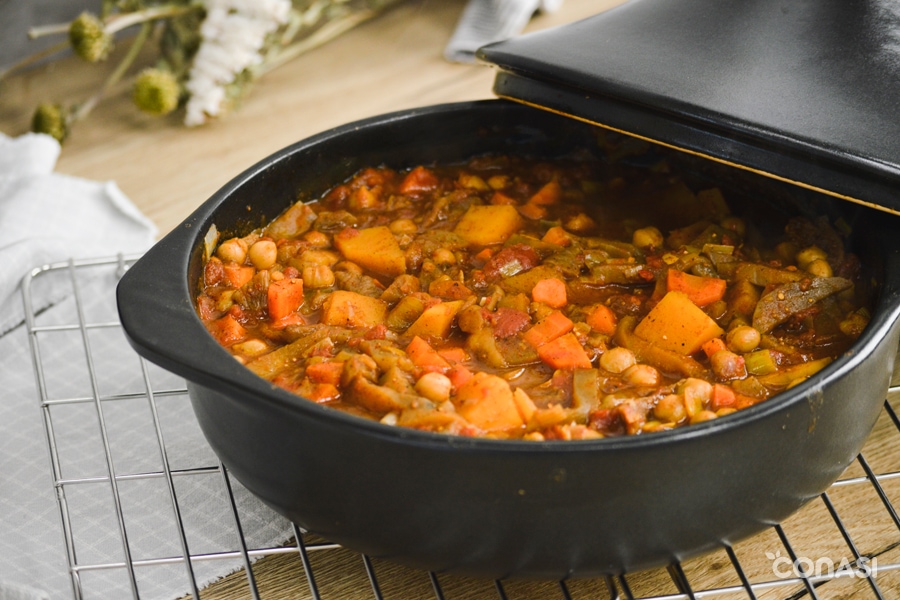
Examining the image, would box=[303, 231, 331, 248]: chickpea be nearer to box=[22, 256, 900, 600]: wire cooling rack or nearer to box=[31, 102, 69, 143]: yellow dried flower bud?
box=[22, 256, 900, 600]: wire cooling rack

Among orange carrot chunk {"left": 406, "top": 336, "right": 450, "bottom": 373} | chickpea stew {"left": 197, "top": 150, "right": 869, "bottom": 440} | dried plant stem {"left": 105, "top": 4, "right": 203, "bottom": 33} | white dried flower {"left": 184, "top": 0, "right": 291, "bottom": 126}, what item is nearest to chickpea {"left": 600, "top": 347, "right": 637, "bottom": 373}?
chickpea stew {"left": 197, "top": 150, "right": 869, "bottom": 440}

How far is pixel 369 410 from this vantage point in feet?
6.04

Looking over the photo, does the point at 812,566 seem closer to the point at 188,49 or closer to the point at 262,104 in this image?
the point at 262,104

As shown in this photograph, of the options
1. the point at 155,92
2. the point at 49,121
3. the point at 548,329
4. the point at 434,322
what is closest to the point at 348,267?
the point at 434,322

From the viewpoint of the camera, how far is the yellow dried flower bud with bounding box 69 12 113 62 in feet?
11.5

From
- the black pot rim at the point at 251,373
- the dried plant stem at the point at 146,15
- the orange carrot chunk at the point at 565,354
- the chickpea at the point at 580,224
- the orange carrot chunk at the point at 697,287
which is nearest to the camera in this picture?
the black pot rim at the point at 251,373

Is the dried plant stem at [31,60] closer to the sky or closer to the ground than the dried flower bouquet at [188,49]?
closer to the ground

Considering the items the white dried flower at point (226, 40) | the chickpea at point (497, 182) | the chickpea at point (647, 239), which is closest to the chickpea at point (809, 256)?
the chickpea at point (647, 239)

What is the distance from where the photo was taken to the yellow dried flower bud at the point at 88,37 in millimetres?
3496

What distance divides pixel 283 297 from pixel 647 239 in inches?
36.5

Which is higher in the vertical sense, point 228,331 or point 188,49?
point 228,331

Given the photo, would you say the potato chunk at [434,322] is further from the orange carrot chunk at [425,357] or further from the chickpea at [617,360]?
the chickpea at [617,360]

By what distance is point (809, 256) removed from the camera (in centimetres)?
230

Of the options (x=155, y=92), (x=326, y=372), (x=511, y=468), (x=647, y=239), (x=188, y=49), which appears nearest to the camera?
(x=511, y=468)
